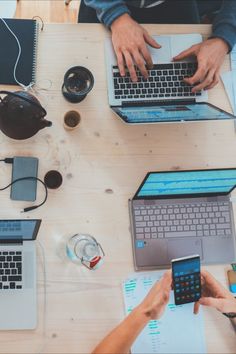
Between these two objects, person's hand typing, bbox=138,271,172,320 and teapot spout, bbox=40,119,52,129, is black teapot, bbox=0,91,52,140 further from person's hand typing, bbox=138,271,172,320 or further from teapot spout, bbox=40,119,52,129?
person's hand typing, bbox=138,271,172,320

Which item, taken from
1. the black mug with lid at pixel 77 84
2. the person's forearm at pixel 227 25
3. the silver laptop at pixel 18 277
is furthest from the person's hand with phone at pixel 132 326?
the person's forearm at pixel 227 25

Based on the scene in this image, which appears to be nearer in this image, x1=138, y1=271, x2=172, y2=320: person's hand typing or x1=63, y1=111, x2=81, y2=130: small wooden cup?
x1=138, y1=271, x2=172, y2=320: person's hand typing

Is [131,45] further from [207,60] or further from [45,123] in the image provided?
[45,123]

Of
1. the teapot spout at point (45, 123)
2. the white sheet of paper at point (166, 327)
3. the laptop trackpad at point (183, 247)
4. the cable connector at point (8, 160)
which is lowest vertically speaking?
the white sheet of paper at point (166, 327)

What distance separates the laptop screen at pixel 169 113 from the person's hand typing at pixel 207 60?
0.08m

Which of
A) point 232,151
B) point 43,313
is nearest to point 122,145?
point 232,151

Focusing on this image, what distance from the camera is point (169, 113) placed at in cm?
121

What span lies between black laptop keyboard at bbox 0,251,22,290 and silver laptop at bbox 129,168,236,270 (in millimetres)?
320

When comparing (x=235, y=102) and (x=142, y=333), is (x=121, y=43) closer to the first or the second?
(x=235, y=102)

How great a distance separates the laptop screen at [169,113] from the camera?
3.95ft

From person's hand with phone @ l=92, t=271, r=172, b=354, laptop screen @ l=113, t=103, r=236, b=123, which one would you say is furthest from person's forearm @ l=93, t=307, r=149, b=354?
laptop screen @ l=113, t=103, r=236, b=123

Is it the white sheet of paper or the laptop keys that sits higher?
the laptop keys

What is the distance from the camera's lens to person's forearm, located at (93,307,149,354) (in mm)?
1022

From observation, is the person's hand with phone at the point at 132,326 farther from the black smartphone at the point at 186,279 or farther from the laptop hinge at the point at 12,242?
the laptop hinge at the point at 12,242
